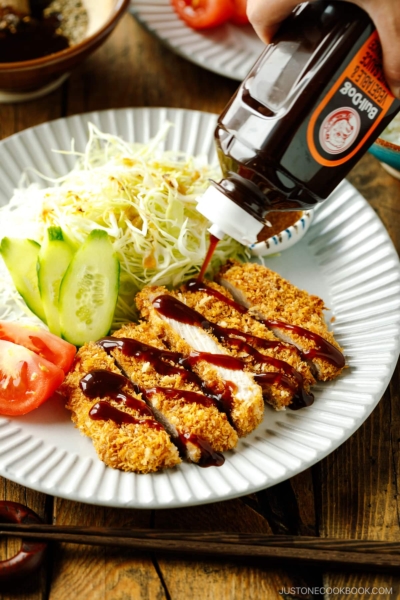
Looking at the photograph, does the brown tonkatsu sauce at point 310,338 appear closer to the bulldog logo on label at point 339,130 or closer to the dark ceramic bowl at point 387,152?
the bulldog logo on label at point 339,130

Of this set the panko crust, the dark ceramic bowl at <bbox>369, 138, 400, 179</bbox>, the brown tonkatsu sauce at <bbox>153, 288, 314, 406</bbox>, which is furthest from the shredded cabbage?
the dark ceramic bowl at <bbox>369, 138, 400, 179</bbox>

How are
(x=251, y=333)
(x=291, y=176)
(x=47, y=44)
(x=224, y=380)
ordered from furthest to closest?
Answer: (x=47, y=44) → (x=251, y=333) → (x=224, y=380) → (x=291, y=176)

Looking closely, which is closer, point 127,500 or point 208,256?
point 127,500

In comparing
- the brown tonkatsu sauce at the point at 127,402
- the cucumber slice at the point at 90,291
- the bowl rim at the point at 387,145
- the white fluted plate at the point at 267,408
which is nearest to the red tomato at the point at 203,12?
the white fluted plate at the point at 267,408

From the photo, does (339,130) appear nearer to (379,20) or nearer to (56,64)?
(379,20)

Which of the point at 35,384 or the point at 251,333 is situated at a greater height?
the point at 251,333

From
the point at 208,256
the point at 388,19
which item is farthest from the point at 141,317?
the point at 388,19

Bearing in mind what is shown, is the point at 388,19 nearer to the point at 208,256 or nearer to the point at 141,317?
the point at 208,256
